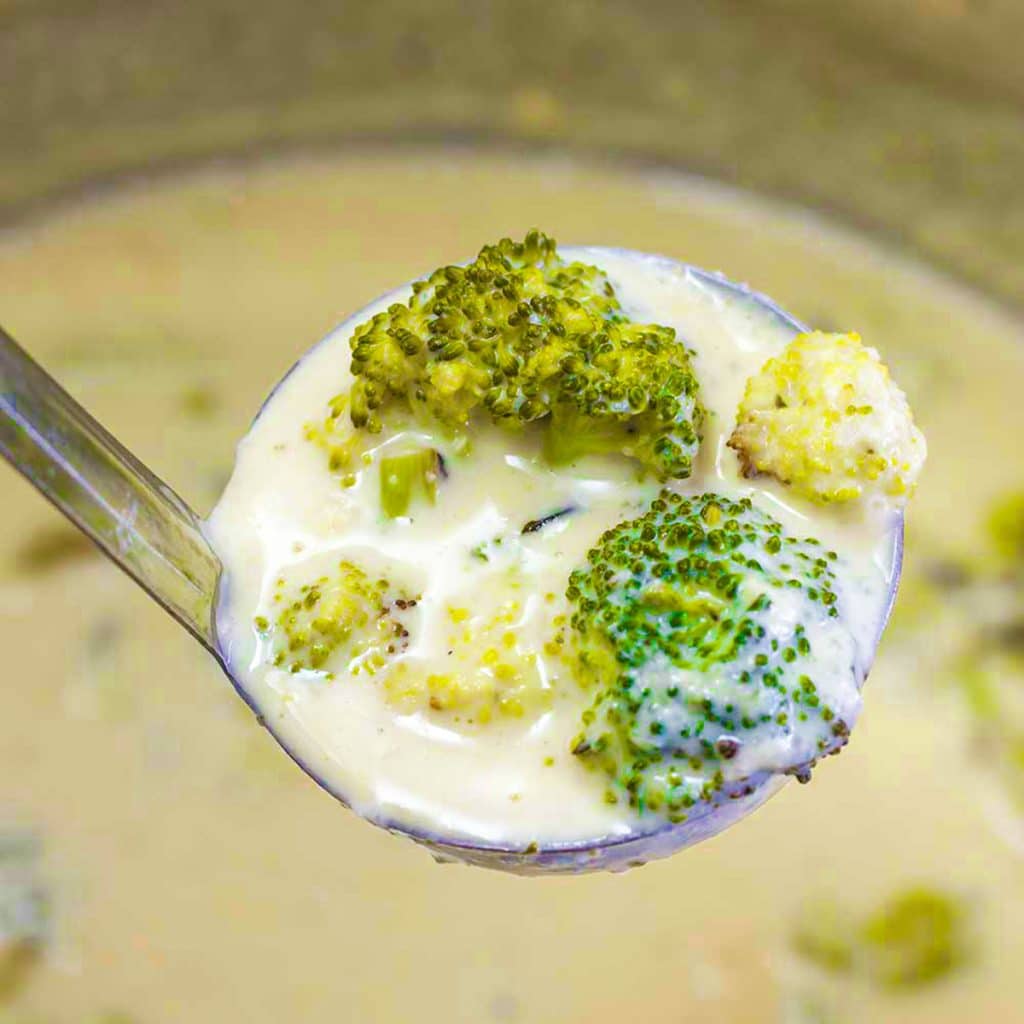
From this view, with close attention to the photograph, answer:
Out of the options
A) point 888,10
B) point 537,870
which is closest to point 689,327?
point 537,870

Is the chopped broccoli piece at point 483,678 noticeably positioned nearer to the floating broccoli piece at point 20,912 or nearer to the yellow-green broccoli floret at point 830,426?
the yellow-green broccoli floret at point 830,426

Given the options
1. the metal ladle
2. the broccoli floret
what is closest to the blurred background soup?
the metal ladle

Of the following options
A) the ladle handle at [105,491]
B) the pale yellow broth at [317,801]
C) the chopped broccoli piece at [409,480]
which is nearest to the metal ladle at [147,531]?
the ladle handle at [105,491]

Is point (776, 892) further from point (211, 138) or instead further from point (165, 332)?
point (211, 138)

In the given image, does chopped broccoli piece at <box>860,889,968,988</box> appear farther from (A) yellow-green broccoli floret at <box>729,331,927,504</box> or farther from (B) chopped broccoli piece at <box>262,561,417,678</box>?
(B) chopped broccoli piece at <box>262,561,417,678</box>

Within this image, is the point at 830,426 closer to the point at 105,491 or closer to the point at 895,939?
the point at 105,491

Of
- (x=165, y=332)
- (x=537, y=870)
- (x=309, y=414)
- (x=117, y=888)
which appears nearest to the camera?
(x=537, y=870)

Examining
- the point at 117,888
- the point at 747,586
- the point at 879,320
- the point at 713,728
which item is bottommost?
the point at 117,888
